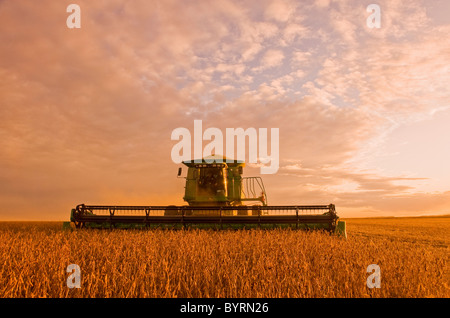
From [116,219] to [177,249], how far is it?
4860 mm

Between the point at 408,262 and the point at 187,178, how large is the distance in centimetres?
877

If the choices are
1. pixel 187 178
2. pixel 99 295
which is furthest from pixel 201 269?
pixel 187 178

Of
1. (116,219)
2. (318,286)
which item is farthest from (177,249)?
(116,219)

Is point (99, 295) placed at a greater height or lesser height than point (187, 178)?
lesser

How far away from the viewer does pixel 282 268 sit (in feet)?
13.5

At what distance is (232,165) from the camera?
44.6 feet

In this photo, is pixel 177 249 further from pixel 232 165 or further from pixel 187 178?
pixel 232 165
